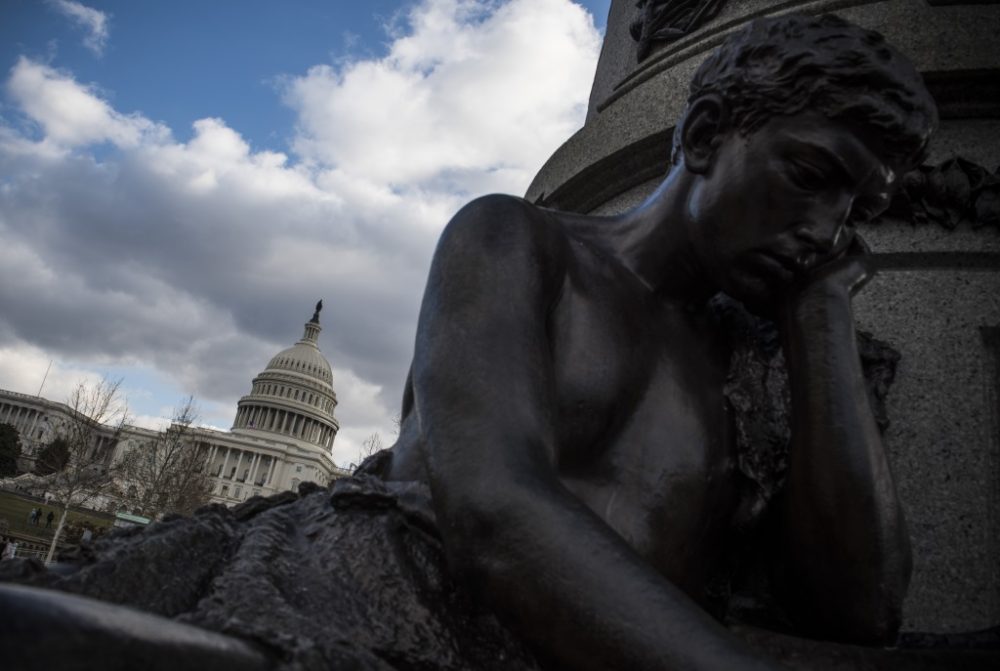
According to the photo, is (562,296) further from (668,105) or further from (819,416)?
(668,105)

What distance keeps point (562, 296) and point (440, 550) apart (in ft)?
1.90

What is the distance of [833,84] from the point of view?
5.17ft

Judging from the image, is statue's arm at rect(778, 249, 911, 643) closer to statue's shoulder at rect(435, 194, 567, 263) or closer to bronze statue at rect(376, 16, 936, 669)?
bronze statue at rect(376, 16, 936, 669)

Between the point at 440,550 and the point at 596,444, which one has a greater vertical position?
the point at 596,444

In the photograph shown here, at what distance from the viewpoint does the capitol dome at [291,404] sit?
85188 mm

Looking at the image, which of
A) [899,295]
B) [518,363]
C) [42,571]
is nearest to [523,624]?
[518,363]

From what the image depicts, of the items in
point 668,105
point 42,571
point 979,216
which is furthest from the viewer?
point 668,105

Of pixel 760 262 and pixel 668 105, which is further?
pixel 668 105

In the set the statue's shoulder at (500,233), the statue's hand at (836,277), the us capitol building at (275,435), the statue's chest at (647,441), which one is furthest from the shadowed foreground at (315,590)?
the us capitol building at (275,435)

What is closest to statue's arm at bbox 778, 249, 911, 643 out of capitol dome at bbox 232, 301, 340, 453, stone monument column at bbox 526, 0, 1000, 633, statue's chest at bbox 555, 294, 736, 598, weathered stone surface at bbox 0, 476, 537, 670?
statue's chest at bbox 555, 294, 736, 598

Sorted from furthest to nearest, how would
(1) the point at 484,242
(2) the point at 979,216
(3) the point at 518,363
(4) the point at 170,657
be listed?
1. (2) the point at 979,216
2. (1) the point at 484,242
3. (3) the point at 518,363
4. (4) the point at 170,657

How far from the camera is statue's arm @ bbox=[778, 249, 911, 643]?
167cm

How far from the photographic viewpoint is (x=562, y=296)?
1683mm

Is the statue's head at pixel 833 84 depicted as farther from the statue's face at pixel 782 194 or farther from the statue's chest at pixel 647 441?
the statue's chest at pixel 647 441
